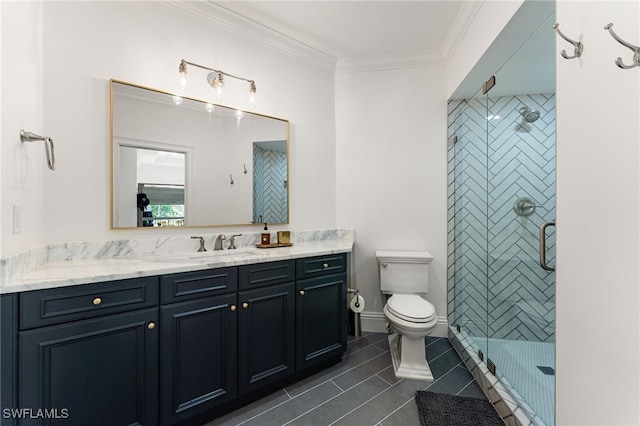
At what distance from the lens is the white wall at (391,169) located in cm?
259

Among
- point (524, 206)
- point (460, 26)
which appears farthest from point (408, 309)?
point (460, 26)

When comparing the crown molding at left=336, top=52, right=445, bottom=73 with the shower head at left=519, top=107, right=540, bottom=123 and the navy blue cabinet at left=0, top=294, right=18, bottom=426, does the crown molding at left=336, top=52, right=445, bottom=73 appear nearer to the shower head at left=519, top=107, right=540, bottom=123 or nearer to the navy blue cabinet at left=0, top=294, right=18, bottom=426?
the shower head at left=519, top=107, right=540, bottom=123

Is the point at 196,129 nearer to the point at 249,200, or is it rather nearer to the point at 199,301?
the point at 249,200

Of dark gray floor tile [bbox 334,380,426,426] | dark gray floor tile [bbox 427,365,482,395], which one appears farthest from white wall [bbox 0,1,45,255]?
dark gray floor tile [bbox 427,365,482,395]

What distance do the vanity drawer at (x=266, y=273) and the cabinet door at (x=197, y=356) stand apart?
121 millimetres

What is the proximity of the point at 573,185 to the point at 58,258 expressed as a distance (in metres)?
2.56

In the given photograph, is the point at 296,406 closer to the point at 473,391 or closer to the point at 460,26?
the point at 473,391

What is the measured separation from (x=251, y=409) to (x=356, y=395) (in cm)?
66

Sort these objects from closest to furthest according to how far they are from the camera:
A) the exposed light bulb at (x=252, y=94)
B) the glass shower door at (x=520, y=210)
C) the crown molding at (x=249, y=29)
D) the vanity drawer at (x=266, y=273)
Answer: the vanity drawer at (x=266, y=273) < the crown molding at (x=249, y=29) < the exposed light bulb at (x=252, y=94) < the glass shower door at (x=520, y=210)

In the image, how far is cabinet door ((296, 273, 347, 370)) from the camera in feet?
6.04

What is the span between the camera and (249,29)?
86.1 inches

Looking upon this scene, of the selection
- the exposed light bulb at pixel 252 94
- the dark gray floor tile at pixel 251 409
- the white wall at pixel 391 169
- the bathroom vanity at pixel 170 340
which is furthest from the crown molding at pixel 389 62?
the dark gray floor tile at pixel 251 409

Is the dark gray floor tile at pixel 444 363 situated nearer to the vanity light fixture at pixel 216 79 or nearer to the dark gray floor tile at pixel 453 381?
the dark gray floor tile at pixel 453 381

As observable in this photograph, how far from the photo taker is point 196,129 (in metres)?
1.99
